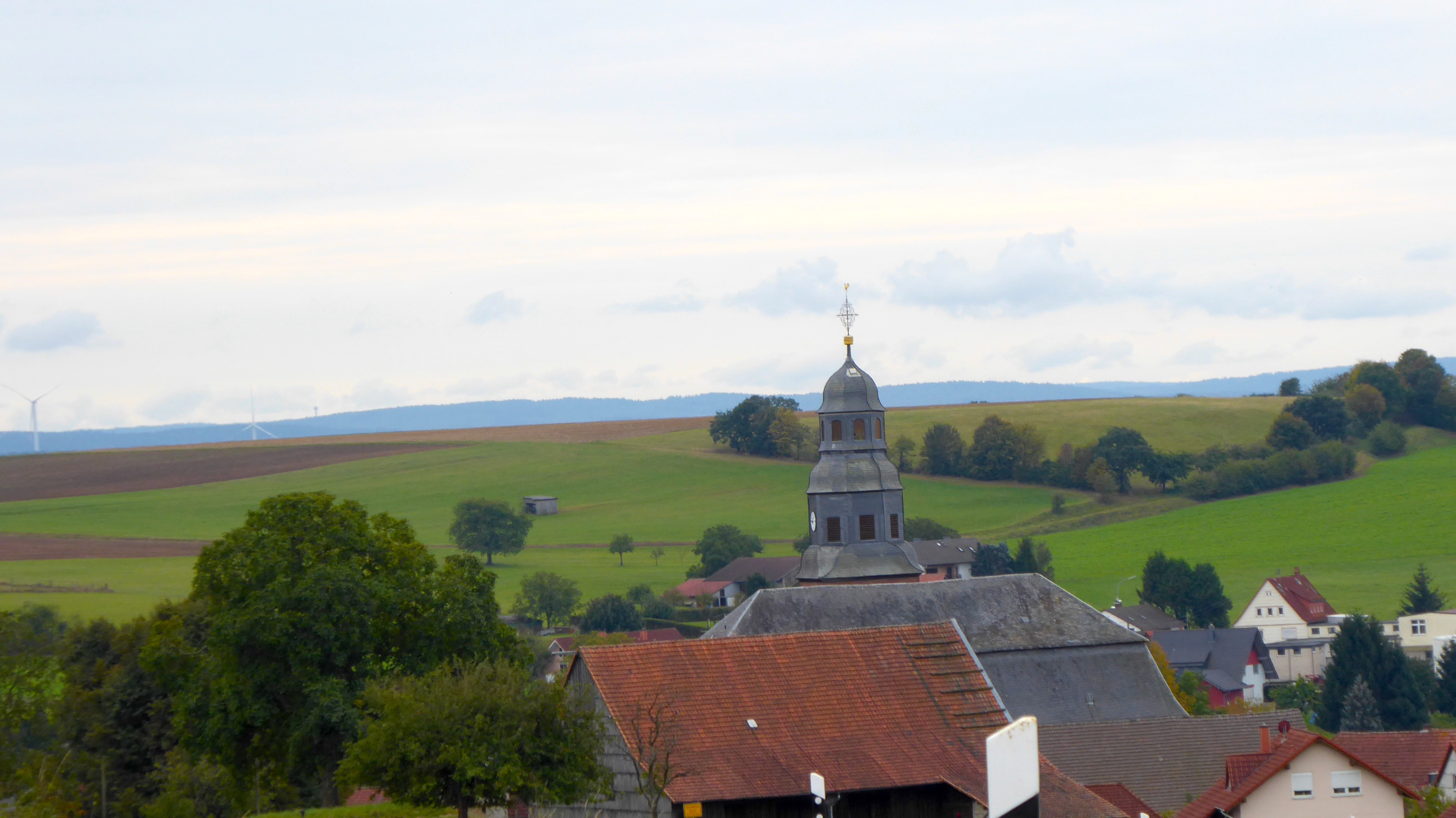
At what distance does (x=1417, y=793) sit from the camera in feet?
113

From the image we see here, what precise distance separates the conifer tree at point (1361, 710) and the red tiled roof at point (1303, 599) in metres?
21.3

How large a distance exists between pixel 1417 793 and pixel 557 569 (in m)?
80.1

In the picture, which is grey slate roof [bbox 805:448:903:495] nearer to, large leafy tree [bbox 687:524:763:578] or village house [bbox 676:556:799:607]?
village house [bbox 676:556:799:607]

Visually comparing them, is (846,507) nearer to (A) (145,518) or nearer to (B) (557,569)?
(B) (557,569)

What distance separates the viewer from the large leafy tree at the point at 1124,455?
125 metres

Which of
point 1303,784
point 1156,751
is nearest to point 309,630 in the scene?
point 1303,784

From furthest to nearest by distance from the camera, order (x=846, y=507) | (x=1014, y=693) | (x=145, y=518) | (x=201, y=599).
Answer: (x=145, y=518) → (x=846, y=507) → (x=1014, y=693) → (x=201, y=599)

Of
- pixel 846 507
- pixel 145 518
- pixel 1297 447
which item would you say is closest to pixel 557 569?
pixel 145 518

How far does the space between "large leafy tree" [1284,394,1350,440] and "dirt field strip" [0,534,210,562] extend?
8823 centimetres

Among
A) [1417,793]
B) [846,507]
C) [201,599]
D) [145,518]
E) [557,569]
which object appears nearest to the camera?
[1417,793]

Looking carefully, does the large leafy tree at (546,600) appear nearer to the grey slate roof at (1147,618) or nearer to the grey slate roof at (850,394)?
the grey slate roof at (1147,618)

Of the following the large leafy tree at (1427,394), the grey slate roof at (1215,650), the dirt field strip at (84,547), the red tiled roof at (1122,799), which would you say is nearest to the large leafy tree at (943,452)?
the grey slate roof at (1215,650)

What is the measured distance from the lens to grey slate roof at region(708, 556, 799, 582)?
4200 inches

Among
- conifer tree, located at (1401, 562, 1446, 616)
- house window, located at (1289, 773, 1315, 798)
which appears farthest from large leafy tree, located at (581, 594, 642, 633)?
house window, located at (1289, 773, 1315, 798)
